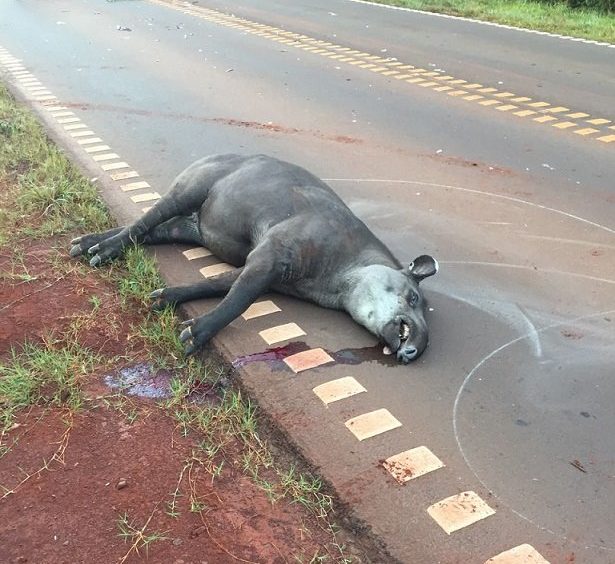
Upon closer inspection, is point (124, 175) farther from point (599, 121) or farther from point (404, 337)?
point (599, 121)

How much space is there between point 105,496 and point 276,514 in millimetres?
693

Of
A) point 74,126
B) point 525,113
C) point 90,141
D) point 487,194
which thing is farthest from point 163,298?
point 525,113

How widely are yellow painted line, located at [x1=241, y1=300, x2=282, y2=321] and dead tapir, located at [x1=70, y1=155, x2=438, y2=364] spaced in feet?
0.39

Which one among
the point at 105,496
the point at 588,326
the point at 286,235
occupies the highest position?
the point at 286,235

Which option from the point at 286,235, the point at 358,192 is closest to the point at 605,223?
the point at 358,192

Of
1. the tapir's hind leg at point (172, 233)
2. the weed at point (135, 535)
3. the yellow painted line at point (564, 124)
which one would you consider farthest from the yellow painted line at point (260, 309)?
the yellow painted line at point (564, 124)

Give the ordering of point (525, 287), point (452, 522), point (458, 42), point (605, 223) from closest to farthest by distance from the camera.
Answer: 1. point (452, 522)
2. point (525, 287)
3. point (605, 223)
4. point (458, 42)

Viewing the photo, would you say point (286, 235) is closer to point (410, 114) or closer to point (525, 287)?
point (525, 287)

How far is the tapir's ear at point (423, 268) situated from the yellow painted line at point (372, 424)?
1.01 metres

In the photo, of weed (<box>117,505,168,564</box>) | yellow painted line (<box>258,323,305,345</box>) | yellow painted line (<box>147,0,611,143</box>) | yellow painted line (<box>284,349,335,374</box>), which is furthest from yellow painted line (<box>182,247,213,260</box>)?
yellow painted line (<box>147,0,611,143</box>)

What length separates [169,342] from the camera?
166 inches

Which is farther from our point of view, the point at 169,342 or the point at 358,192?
the point at 358,192

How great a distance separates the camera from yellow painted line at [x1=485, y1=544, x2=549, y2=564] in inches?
111

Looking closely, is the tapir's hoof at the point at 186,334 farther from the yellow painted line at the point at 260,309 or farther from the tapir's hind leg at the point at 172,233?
the tapir's hind leg at the point at 172,233
